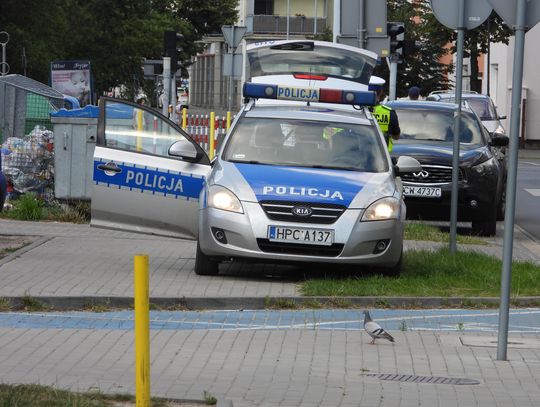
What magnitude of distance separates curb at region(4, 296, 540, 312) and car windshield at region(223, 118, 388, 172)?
2.04 meters

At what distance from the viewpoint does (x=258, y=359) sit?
888 cm

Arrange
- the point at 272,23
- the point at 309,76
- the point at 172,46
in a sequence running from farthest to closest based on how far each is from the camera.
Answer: the point at 272,23 → the point at 172,46 → the point at 309,76

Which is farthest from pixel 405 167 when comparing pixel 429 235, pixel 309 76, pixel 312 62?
pixel 429 235

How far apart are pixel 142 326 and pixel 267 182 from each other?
635cm

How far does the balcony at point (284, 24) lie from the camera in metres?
97.0

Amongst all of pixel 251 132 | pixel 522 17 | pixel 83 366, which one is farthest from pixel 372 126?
pixel 83 366

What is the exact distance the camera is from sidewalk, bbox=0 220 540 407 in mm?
7691

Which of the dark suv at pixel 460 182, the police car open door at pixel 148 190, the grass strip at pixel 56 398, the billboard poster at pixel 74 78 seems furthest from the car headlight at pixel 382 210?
the billboard poster at pixel 74 78

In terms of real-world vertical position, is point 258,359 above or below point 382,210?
below

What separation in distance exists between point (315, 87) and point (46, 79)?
118ft

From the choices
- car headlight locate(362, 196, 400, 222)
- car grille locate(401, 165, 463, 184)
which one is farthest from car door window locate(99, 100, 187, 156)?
car grille locate(401, 165, 463, 184)

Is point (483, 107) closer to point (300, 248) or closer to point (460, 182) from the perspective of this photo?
point (460, 182)

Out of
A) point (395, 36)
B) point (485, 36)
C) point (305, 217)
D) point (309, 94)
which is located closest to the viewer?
point (305, 217)

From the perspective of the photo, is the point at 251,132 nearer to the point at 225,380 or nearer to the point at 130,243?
the point at 130,243
